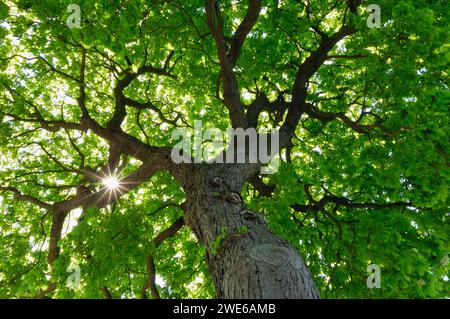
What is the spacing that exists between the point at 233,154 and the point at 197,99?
11.7 feet

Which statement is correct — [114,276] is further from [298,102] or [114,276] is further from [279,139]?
[298,102]

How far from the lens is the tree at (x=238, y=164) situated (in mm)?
5352

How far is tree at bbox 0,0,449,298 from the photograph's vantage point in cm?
535

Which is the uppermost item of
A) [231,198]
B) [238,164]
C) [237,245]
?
[238,164]

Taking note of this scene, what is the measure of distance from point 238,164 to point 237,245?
7.79 ft

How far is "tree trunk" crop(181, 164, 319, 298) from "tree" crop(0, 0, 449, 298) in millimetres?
23

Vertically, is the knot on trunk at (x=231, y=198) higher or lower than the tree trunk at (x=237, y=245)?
higher

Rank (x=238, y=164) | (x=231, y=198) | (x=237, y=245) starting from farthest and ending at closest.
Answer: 1. (x=238, y=164)
2. (x=231, y=198)
3. (x=237, y=245)

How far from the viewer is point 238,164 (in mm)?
6312

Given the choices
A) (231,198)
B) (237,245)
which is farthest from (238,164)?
(237,245)

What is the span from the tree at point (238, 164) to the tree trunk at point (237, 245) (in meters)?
0.02

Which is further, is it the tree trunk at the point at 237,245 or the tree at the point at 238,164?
the tree at the point at 238,164

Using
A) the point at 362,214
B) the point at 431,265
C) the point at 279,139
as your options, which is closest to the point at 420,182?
the point at 362,214

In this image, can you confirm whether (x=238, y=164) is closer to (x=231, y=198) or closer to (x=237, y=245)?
(x=231, y=198)
